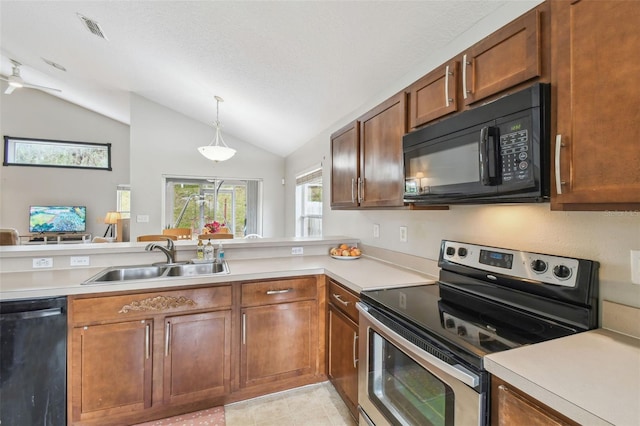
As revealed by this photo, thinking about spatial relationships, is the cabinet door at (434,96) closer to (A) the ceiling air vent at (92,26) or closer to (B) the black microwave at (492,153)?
(B) the black microwave at (492,153)

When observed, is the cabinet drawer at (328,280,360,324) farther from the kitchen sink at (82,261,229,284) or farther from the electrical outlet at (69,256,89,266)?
the electrical outlet at (69,256,89,266)

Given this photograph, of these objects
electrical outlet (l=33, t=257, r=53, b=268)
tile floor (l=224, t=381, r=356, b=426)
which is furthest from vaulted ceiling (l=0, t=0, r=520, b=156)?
tile floor (l=224, t=381, r=356, b=426)

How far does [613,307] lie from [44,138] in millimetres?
8931

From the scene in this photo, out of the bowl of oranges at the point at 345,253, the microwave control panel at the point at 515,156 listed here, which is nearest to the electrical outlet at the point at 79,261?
the bowl of oranges at the point at 345,253

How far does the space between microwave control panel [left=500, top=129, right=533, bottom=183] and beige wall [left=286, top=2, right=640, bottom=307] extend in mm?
377

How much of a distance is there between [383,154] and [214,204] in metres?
4.73

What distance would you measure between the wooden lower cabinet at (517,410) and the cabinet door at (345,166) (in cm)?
147

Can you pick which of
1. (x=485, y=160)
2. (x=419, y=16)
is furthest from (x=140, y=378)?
(x=419, y=16)

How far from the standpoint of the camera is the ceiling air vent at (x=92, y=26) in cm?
271

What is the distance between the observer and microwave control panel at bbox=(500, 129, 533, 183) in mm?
951

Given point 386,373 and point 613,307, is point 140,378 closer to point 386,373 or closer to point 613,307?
point 386,373

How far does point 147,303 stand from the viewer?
5.48 feet

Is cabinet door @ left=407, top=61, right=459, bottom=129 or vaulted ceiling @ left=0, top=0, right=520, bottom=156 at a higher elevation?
vaulted ceiling @ left=0, top=0, right=520, bottom=156

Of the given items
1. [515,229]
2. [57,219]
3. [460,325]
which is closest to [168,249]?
[460,325]
